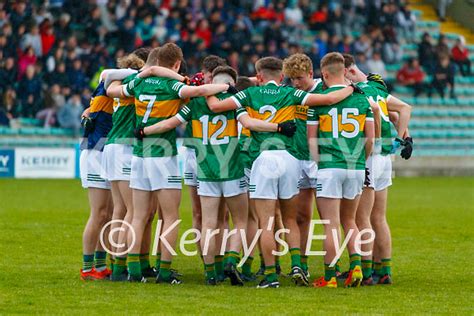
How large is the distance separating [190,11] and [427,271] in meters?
19.7

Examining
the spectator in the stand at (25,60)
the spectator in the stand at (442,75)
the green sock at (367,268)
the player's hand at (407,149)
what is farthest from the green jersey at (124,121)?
the spectator in the stand at (442,75)

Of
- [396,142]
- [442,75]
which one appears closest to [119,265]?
[396,142]

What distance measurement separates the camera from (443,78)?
32469 mm

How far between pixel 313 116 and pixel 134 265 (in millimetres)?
2430

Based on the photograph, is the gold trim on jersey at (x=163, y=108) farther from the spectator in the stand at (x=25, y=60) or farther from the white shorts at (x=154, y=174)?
the spectator in the stand at (x=25, y=60)

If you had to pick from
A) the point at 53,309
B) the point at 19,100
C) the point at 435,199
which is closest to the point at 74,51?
the point at 19,100

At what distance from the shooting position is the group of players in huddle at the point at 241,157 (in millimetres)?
10562

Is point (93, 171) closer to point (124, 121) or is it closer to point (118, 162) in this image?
point (118, 162)

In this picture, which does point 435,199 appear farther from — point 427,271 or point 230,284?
point 230,284

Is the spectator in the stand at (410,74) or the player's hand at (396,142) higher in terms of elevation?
the spectator in the stand at (410,74)

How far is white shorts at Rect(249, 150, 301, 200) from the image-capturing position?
34.5ft

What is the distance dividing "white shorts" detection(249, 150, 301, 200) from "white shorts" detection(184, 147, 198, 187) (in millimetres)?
1024

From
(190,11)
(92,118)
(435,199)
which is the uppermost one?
(190,11)

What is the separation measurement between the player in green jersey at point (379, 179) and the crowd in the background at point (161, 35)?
1619 centimetres
